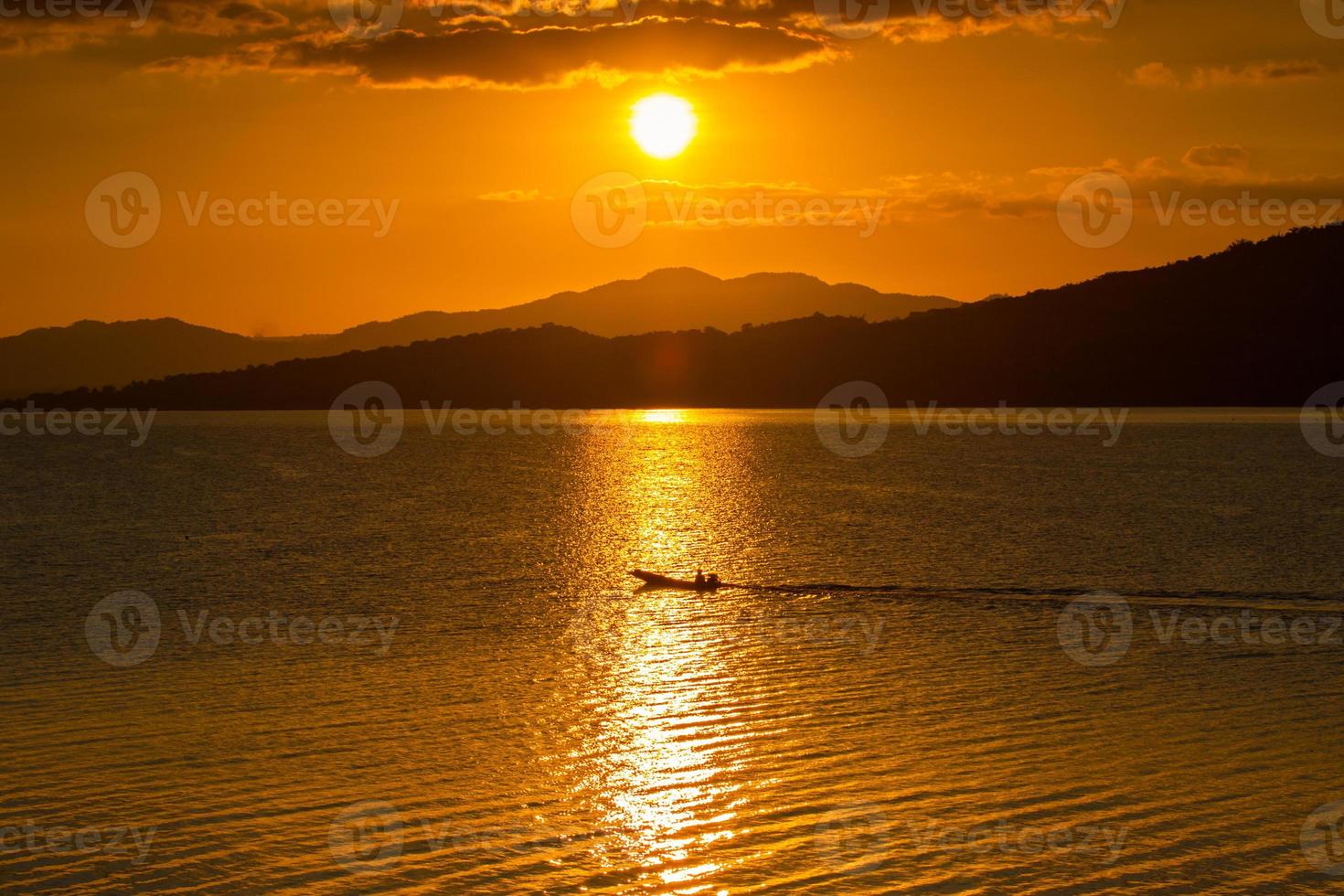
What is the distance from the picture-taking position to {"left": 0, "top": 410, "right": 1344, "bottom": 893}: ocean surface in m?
17.7

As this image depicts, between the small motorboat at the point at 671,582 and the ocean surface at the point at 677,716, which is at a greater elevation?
the small motorboat at the point at 671,582

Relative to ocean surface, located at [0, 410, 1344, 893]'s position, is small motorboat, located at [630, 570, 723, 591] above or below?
above

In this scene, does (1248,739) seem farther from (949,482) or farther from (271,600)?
(949,482)

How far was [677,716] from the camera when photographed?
25.6 metres

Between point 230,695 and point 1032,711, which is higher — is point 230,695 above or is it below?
above

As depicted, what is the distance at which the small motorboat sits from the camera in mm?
46312

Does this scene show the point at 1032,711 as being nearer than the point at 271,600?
Yes

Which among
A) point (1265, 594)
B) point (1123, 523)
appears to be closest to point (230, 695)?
point (1265, 594)

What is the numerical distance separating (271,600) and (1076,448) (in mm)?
148124

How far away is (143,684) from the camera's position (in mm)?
28719

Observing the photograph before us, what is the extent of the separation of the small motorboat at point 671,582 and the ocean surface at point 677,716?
0.56 m

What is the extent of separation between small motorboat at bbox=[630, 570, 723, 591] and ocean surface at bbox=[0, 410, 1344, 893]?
564mm

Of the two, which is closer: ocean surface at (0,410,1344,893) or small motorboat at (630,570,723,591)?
ocean surface at (0,410,1344,893)

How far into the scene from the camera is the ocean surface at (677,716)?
17703 millimetres
